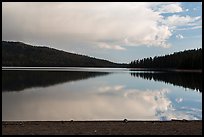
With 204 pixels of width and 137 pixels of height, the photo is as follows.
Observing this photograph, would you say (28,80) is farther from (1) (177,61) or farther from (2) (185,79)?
(1) (177,61)

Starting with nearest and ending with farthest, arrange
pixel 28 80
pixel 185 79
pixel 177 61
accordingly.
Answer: pixel 28 80 < pixel 185 79 < pixel 177 61

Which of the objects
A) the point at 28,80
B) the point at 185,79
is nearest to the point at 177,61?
the point at 185,79

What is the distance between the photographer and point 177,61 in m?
108

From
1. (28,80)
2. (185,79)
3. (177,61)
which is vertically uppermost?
(177,61)

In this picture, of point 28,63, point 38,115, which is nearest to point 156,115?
point 38,115

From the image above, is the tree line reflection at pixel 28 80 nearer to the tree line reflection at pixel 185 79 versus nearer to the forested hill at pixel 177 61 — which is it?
the tree line reflection at pixel 185 79

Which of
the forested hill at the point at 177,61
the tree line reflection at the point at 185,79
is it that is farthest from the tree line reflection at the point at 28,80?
the forested hill at the point at 177,61

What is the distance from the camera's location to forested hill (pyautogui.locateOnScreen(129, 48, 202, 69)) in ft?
279

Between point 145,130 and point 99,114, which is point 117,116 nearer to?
point 99,114

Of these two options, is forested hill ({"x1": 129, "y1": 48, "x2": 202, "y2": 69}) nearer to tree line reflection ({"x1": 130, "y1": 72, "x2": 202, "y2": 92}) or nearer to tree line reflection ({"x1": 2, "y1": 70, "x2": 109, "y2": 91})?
tree line reflection ({"x1": 130, "y1": 72, "x2": 202, "y2": 92})

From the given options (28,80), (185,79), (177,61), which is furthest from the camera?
(177,61)

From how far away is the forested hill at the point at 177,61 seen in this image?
8494 centimetres

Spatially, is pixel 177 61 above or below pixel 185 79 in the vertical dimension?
above

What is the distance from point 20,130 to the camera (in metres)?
9.56
